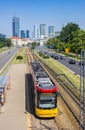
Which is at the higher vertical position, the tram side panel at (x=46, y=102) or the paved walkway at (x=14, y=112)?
the tram side panel at (x=46, y=102)

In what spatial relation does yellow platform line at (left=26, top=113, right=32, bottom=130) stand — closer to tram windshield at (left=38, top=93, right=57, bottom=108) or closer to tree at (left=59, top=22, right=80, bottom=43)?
tram windshield at (left=38, top=93, right=57, bottom=108)

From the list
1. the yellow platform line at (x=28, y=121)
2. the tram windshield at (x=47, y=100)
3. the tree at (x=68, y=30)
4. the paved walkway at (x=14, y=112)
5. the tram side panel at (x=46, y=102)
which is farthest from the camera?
the tree at (x=68, y=30)

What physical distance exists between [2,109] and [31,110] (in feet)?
7.23

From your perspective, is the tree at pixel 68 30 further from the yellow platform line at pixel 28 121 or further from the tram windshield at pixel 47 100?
the tram windshield at pixel 47 100

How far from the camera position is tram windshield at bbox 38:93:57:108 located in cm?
2150

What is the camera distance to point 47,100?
70.8 feet

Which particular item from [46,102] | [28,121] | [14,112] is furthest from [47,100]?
[14,112]

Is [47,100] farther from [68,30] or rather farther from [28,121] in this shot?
[68,30]

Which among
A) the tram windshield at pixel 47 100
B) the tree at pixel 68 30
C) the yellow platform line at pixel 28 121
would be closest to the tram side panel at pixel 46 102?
the tram windshield at pixel 47 100

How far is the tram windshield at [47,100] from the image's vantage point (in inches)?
846

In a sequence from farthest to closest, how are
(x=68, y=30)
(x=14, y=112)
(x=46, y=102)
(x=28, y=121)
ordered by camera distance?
(x=68, y=30), (x=14, y=112), (x=46, y=102), (x=28, y=121)

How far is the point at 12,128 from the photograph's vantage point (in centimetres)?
1958

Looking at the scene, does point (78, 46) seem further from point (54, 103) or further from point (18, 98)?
point (54, 103)

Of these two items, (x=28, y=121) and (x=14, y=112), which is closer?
(x=28, y=121)
